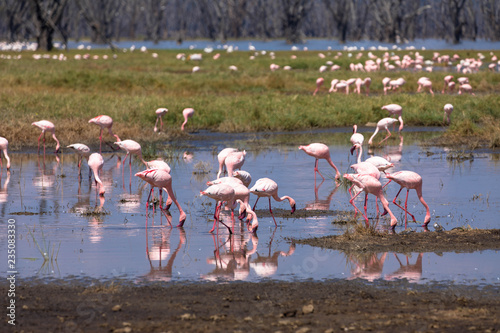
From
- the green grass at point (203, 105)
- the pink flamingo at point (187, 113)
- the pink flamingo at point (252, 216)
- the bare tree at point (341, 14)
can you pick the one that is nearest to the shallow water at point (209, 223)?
the pink flamingo at point (252, 216)

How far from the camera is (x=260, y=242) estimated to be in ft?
31.0

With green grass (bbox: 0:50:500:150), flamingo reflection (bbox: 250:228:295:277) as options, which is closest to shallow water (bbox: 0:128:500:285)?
flamingo reflection (bbox: 250:228:295:277)

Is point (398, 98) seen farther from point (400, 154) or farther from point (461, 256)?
point (461, 256)

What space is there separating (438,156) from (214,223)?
8964 mm

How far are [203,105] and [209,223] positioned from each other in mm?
14704

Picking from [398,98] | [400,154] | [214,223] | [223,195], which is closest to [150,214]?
[214,223]

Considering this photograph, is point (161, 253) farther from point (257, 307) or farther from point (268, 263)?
point (257, 307)

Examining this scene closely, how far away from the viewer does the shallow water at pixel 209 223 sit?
316 inches

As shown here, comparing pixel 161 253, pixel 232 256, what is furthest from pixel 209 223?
pixel 232 256

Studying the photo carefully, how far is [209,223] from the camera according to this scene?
34.9 ft

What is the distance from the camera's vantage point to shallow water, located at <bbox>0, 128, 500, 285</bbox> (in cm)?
802

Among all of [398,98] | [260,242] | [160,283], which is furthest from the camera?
[398,98]

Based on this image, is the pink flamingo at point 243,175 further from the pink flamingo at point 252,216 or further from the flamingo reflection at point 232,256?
the flamingo reflection at point 232,256

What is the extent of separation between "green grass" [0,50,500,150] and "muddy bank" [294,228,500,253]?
1022cm
